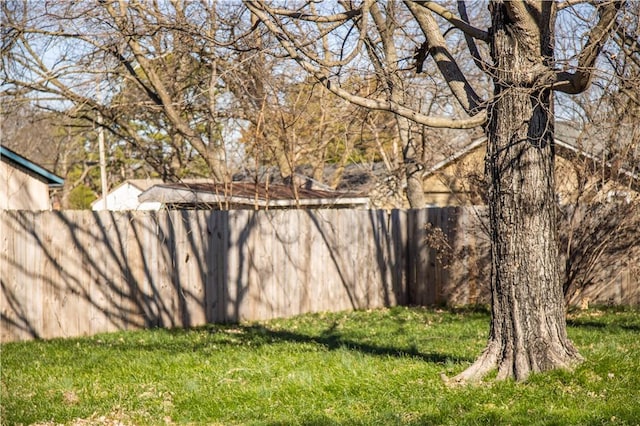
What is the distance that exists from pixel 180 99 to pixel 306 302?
6665 millimetres

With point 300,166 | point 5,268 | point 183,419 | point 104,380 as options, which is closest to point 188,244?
point 5,268

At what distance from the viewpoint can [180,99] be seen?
17.5 meters

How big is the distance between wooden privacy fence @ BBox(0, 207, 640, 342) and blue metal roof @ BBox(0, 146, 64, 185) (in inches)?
265

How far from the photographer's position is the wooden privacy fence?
10656 mm

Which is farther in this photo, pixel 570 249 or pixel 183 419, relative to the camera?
pixel 570 249

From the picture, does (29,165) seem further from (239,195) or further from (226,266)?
(226,266)

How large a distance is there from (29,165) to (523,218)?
13522mm

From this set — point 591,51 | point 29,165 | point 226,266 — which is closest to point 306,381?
point 591,51

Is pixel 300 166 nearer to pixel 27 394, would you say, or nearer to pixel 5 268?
pixel 5 268

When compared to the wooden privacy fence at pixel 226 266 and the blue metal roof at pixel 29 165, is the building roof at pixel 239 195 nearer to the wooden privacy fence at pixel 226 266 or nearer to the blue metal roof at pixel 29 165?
the wooden privacy fence at pixel 226 266

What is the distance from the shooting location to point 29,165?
57.1ft

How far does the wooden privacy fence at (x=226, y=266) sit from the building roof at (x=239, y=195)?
1.65 meters

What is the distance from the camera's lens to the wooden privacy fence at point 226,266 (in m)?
10.7

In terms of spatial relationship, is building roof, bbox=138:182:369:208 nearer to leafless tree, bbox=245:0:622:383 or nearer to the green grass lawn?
the green grass lawn
